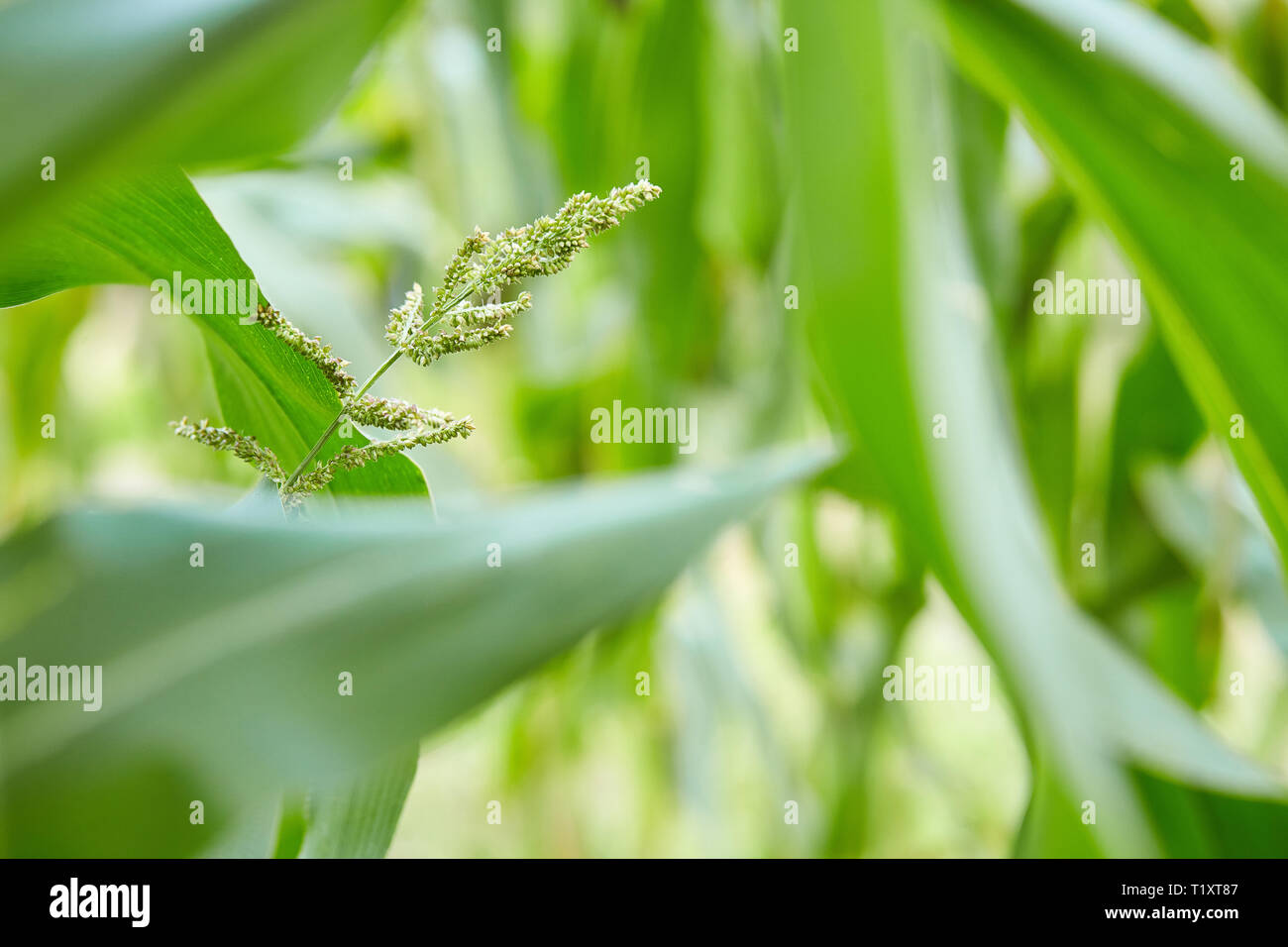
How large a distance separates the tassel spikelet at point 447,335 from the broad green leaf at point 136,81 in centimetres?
3

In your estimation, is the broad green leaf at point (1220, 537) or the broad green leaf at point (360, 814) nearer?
the broad green leaf at point (360, 814)

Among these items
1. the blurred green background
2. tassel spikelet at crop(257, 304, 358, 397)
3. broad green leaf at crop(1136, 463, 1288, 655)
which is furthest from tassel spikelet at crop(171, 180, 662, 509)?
broad green leaf at crop(1136, 463, 1288, 655)

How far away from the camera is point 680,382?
1.46 feet

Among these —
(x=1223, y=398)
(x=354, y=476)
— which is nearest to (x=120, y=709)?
(x=354, y=476)

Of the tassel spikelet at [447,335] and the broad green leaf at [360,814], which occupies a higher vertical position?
the tassel spikelet at [447,335]

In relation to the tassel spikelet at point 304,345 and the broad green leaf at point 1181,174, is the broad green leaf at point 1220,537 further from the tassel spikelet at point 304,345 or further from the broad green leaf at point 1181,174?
the tassel spikelet at point 304,345

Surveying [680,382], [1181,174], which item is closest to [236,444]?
[1181,174]

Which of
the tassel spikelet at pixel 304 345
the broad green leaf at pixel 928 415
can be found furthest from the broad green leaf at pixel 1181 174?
the tassel spikelet at pixel 304 345

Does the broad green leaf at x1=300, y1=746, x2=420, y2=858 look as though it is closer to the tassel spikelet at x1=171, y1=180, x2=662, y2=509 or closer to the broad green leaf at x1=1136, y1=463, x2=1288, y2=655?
the tassel spikelet at x1=171, y1=180, x2=662, y2=509

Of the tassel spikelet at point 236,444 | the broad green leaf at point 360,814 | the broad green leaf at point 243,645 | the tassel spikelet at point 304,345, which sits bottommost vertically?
the broad green leaf at point 360,814

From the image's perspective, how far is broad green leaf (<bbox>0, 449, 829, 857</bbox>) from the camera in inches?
3.1

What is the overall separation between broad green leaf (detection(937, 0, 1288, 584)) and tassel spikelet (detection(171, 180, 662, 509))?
0.29ft

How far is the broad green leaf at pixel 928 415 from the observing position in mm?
124

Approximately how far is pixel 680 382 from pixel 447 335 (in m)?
0.32
